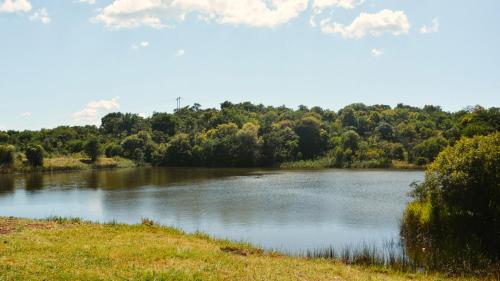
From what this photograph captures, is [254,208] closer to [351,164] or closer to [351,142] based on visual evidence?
[351,164]

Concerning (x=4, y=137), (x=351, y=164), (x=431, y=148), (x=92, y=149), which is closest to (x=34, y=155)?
(x=92, y=149)

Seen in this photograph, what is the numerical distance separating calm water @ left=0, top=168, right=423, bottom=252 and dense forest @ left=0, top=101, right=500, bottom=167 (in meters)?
42.9

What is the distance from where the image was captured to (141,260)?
624 inches

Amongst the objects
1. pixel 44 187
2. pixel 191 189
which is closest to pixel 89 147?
pixel 44 187

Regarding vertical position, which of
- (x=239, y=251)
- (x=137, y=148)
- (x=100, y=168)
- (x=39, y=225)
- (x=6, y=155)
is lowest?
(x=239, y=251)

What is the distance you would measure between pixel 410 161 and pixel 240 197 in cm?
6387

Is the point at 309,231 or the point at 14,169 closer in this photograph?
the point at 309,231

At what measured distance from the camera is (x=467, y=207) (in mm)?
22562

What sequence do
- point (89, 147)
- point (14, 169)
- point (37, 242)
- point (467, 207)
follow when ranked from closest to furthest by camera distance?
point (37, 242), point (467, 207), point (14, 169), point (89, 147)

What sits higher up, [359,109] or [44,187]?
[359,109]

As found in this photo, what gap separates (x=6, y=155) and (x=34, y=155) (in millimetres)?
5416

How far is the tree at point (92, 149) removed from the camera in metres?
112

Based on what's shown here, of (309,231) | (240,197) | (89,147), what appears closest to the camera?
(309,231)

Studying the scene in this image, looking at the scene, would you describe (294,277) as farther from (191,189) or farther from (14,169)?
Result: (14,169)
